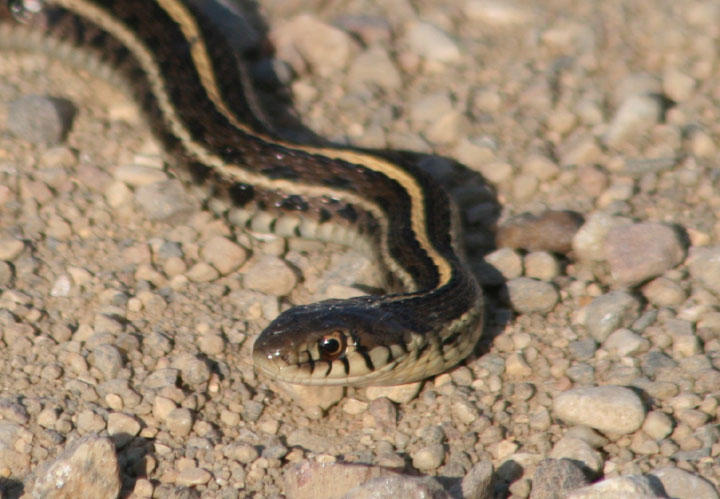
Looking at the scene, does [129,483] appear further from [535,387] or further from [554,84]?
[554,84]

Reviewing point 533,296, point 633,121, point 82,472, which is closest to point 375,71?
point 633,121

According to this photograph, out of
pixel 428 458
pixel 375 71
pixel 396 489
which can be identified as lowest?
pixel 375 71

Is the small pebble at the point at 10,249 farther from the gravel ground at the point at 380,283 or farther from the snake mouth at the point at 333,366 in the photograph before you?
the snake mouth at the point at 333,366

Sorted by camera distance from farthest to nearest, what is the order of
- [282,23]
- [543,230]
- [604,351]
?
[282,23] → [543,230] → [604,351]

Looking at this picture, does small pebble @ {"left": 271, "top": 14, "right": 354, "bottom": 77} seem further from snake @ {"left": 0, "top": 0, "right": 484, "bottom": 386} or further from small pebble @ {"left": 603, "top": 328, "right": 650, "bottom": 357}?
small pebble @ {"left": 603, "top": 328, "right": 650, "bottom": 357}

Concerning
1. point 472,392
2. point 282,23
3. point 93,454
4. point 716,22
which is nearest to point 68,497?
point 93,454

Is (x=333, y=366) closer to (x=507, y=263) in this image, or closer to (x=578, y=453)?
(x=578, y=453)

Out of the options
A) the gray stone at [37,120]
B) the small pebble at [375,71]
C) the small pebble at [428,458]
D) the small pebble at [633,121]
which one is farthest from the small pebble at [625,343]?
the gray stone at [37,120]
